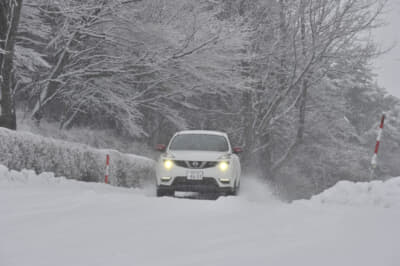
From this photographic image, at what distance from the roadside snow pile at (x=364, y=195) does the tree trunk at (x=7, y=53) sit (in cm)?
786

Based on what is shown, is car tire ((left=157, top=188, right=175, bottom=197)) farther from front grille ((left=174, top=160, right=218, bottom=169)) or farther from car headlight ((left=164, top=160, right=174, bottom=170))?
front grille ((left=174, top=160, right=218, bottom=169))

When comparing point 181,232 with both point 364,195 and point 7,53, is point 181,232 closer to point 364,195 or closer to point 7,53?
point 364,195

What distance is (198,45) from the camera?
53.6ft

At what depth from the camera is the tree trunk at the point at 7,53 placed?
12625 mm

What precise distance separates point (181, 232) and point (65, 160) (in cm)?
767

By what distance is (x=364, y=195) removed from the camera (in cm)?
953

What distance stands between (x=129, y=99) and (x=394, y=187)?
10.6 metres

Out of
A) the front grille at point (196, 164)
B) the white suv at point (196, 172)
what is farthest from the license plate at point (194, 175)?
the front grille at point (196, 164)

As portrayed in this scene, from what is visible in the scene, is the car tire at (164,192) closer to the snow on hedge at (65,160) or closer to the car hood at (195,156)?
the car hood at (195,156)

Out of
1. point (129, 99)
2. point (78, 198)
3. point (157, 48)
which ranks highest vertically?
point (157, 48)

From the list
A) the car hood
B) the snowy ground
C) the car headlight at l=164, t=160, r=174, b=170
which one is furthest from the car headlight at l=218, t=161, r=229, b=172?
the snowy ground

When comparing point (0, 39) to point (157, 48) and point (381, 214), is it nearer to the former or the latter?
point (157, 48)

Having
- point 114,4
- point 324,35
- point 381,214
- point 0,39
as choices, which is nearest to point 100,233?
point 381,214

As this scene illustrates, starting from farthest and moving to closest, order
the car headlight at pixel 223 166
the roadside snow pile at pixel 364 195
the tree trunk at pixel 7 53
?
the tree trunk at pixel 7 53 → the car headlight at pixel 223 166 → the roadside snow pile at pixel 364 195
